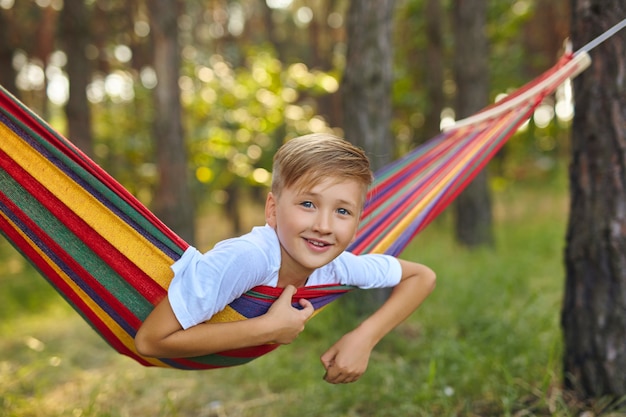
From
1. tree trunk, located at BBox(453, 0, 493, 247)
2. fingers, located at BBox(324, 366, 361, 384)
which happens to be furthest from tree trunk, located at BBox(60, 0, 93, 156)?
fingers, located at BBox(324, 366, 361, 384)

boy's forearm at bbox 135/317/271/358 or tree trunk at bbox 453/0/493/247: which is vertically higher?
tree trunk at bbox 453/0/493/247

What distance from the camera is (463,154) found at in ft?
6.59

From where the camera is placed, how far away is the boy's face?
4.09ft

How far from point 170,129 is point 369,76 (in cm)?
Answer: 202

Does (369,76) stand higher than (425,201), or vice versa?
(369,76)

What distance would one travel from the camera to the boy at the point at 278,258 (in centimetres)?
119

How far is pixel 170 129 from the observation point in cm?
462

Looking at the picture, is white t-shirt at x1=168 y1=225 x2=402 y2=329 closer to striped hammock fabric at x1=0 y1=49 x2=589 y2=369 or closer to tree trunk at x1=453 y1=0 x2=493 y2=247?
striped hammock fabric at x1=0 y1=49 x2=589 y2=369

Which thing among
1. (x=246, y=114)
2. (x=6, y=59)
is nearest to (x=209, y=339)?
(x=246, y=114)

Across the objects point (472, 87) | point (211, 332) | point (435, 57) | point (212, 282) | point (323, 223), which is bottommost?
point (211, 332)

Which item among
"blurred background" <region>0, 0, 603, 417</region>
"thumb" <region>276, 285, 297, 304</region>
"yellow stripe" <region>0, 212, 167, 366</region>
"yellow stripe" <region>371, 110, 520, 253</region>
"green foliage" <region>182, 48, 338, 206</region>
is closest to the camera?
"thumb" <region>276, 285, 297, 304</region>

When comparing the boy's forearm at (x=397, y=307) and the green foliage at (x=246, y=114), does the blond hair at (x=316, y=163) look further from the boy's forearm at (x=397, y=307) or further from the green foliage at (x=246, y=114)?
the green foliage at (x=246, y=114)

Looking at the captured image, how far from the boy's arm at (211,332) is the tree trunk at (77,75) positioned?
4.05m

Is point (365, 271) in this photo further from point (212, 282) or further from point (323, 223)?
point (212, 282)
